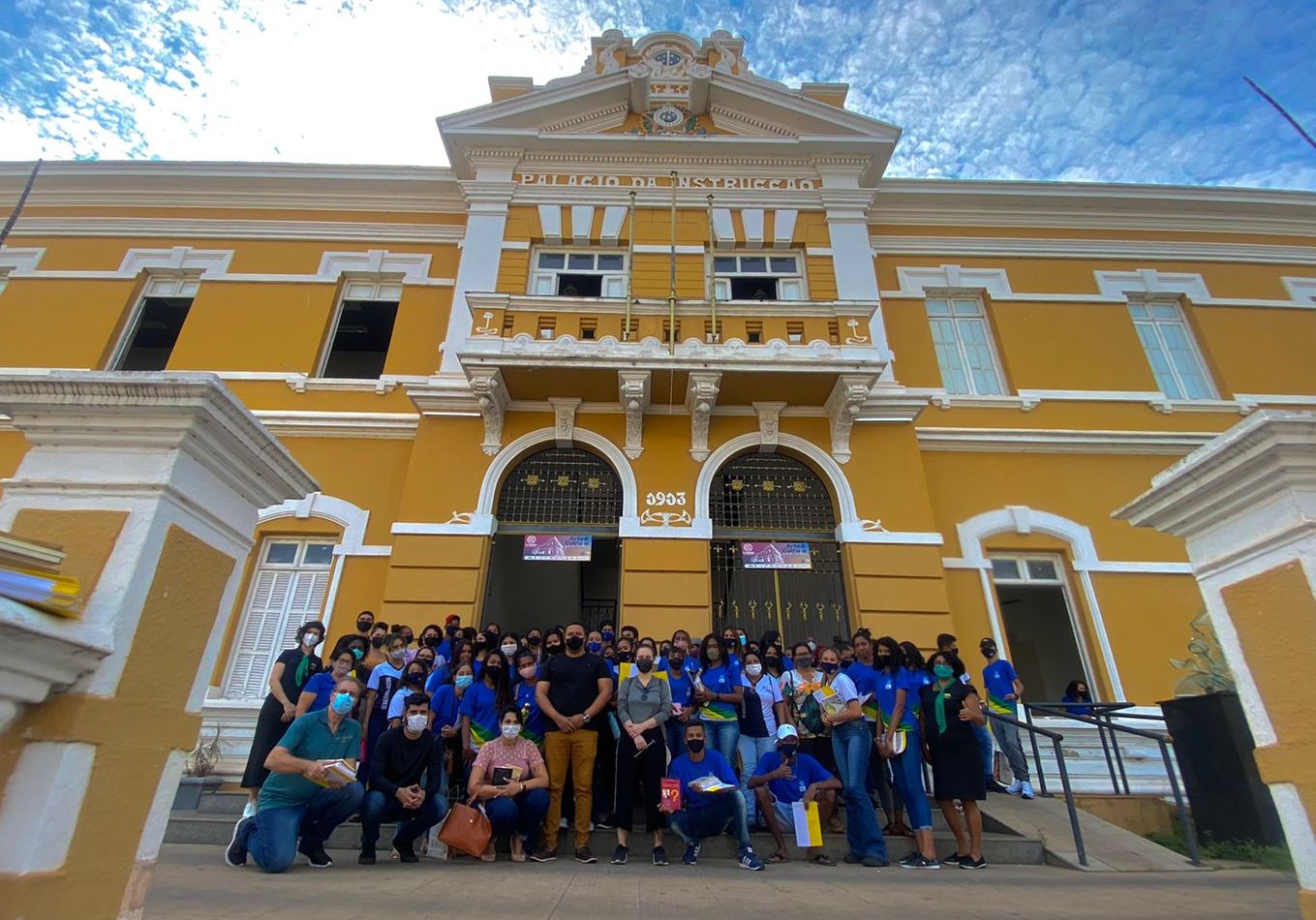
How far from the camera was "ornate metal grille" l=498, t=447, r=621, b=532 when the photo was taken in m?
9.88

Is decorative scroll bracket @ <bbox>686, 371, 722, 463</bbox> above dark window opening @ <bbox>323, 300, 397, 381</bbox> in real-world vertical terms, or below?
below

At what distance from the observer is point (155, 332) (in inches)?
514

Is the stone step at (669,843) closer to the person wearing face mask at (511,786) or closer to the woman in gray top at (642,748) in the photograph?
the woman in gray top at (642,748)

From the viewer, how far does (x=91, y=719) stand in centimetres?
225

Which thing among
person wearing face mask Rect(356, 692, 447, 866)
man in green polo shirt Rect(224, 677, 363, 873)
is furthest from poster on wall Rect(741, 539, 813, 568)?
man in green polo shirt Rect(224, 677, 363, 873)

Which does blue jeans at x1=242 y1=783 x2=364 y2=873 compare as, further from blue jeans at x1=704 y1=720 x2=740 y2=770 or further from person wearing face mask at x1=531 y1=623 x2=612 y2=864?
blue jeans at x1=704 y1=720 x2=740 y2=770

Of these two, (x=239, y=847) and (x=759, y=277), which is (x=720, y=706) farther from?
(x=759, y=277)

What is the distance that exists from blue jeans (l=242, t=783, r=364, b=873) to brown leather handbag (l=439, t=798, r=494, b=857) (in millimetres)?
663

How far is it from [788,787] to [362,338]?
38.0 ft

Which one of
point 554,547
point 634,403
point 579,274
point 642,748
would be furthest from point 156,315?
point 642,748

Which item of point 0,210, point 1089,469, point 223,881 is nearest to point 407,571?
point 223,881

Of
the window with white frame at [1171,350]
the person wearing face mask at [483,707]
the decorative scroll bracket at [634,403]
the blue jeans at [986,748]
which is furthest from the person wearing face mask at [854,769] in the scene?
the window with white frame at [1171,350]

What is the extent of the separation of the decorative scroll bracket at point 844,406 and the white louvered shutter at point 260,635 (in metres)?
7.96

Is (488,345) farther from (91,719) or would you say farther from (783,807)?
(91,719)
